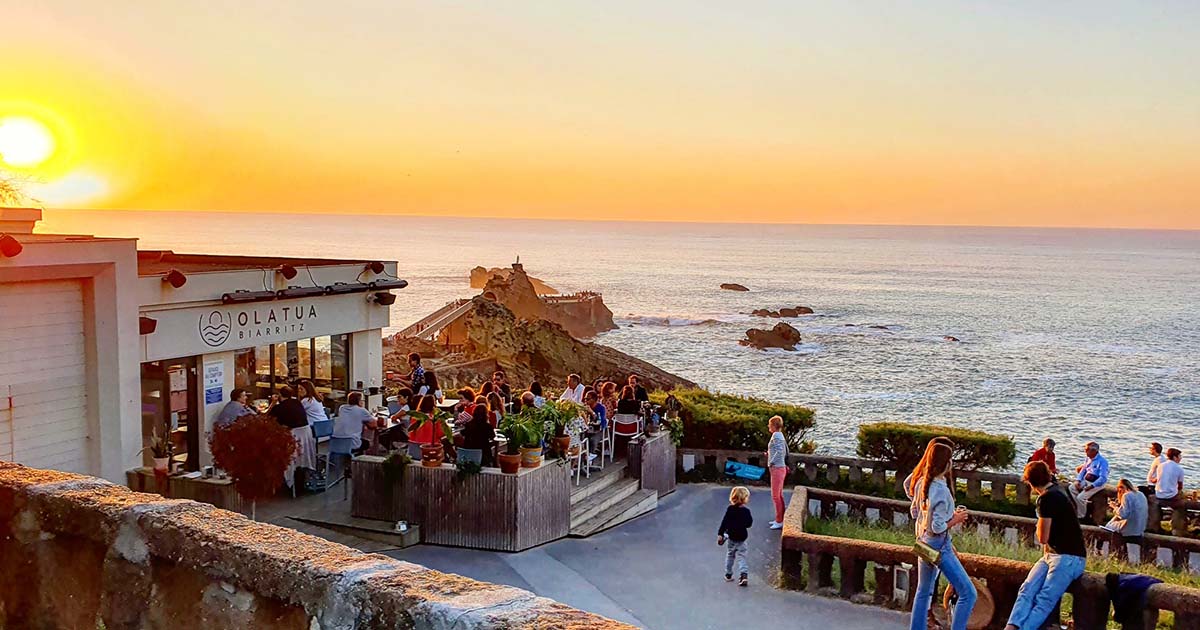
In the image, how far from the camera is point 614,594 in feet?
39.3

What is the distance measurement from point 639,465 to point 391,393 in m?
7.06

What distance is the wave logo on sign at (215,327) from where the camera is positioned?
54.5 feet

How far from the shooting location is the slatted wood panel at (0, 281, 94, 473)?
44.4ft

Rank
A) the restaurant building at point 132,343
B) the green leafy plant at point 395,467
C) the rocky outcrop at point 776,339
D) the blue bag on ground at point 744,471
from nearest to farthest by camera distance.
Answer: the green leafy plant at point 395,467, the restaurant building at point 132,343, the blue bag on ground at point 744,471, the rocky outcrop at point 776,339

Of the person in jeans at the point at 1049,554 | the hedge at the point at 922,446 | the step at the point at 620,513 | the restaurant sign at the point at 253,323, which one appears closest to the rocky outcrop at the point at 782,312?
the hedge at the point at 922,446

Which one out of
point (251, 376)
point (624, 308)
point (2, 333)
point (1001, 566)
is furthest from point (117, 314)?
point (624, 308)

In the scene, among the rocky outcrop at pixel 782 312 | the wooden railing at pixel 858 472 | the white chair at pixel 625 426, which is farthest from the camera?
the rocky outcrop at pixel 782 312

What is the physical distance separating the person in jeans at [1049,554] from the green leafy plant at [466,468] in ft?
22.7

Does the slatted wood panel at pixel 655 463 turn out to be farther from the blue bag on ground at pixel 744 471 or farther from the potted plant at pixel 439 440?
the potted plant at pixel 439 440

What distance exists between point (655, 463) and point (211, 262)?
480 inches

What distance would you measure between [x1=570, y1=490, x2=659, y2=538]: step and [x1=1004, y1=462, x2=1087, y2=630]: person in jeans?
267 inches

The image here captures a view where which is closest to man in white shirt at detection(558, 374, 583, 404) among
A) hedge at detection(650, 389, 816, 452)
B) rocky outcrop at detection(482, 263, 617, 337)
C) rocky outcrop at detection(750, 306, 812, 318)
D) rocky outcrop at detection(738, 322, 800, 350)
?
hedge at detection(650, 389, 816, 452)

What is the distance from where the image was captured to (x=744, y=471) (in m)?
19.2

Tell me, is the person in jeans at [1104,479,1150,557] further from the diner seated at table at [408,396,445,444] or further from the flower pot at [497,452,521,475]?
the diner seated at table at [408,396,445,444]
